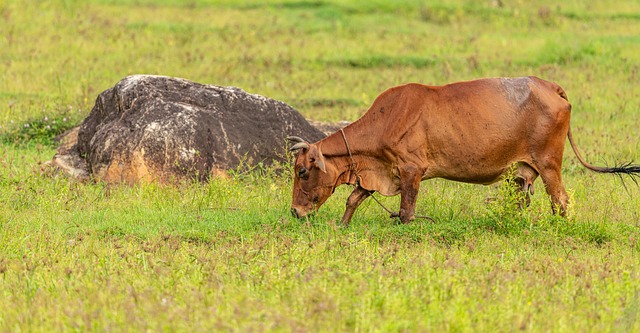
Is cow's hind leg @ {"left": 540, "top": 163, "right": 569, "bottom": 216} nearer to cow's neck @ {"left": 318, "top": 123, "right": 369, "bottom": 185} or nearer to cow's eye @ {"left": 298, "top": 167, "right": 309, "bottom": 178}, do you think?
cow's neck @ {"left": 318, "top": 123, "right": 369, "bottom": 185}

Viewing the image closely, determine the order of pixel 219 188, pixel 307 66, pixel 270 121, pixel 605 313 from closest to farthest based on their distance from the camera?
pixel 605 313 < pixel 219 188 < pixel 270 121 < pixel 307 66

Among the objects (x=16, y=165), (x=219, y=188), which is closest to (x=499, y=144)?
(x=219, y=188)

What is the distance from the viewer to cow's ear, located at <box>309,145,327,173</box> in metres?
9.15

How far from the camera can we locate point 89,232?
873 centimetres

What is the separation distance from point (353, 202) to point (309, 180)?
0.48 metres

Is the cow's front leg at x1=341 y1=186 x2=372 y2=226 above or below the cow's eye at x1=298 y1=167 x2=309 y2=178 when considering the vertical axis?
below

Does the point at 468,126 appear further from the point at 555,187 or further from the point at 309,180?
the point at 309,180

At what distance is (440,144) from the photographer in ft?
30.2

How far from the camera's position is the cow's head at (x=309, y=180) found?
9.29 m

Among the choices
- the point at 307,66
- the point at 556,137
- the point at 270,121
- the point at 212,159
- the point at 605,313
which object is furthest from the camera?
the point at 307,66

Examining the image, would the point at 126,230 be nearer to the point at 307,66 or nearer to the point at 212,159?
the point at 212,159

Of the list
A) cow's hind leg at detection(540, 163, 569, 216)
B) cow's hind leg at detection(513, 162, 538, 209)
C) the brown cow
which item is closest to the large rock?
the brown cow

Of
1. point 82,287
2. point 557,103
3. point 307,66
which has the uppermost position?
point 557,103

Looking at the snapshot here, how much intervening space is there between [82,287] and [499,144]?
4433mm
